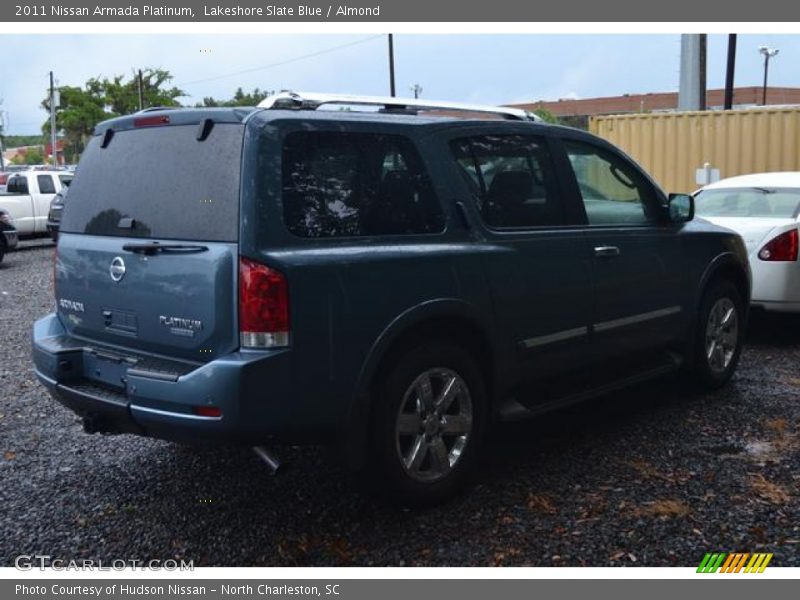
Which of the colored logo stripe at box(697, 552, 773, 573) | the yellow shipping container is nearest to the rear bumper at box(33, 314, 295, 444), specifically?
the colored logo stripe at box(697, 552, 773, 573)

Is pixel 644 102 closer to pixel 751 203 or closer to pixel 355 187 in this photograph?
pixel 751 203

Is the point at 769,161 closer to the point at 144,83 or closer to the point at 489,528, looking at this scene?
the point at 489,528

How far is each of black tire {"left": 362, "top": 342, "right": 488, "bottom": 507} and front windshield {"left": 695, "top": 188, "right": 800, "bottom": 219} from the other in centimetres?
505

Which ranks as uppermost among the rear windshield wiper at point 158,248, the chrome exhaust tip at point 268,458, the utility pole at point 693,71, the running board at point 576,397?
the utility pole at point 693,71

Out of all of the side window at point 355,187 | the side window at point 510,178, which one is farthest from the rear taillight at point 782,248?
the side window at point 355,187

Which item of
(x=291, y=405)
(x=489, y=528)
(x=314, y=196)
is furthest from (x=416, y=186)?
(x=489, y=528)

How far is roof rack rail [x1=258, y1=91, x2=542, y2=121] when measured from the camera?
4098 mm

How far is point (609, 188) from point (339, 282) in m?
2.46

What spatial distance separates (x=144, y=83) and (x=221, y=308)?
2001 inches

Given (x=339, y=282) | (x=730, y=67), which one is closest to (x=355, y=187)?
(x=339, y=282)

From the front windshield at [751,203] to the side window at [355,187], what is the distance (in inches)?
203

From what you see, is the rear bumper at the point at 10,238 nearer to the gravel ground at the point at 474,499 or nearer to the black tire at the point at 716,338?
the gravel ground at the point at 474,499

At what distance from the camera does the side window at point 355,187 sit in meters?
3.83

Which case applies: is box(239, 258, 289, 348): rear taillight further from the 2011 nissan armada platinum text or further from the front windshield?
the front windshield
